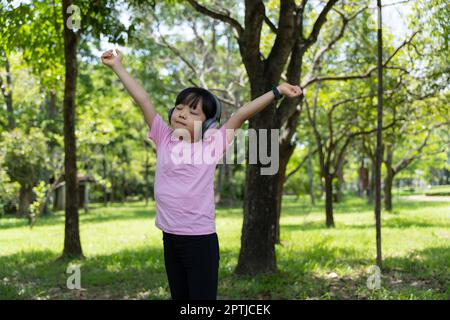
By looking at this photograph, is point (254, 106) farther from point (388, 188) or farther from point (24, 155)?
point (388, 188)

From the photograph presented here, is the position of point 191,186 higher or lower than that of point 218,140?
lower

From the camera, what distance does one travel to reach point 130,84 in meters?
2.62

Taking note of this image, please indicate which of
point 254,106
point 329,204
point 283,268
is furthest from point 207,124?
point 329,204

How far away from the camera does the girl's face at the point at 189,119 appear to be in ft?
8.14

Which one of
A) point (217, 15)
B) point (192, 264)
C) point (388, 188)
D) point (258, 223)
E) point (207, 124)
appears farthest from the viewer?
point (388, 188)

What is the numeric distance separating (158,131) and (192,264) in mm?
702

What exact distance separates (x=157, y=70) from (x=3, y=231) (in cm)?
810

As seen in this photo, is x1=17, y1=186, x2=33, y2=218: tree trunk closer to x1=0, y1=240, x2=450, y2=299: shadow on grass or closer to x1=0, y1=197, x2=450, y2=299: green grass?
x1=0, y1=197, x2=450, y2=299: green grass

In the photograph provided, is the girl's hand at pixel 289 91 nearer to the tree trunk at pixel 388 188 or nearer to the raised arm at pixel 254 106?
the raised arm at pixel 254 106

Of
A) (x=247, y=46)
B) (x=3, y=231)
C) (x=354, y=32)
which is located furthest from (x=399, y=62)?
(x=3, y=231)

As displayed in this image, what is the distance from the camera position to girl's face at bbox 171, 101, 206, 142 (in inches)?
97.7

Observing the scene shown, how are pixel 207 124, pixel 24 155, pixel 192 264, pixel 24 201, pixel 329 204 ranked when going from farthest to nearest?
pixel 24 201
pixel 24 155
pixel 329 204
pixel 207 124
pixel 192 264

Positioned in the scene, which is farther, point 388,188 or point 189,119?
point 388,188

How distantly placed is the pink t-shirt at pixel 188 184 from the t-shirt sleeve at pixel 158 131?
9 cm
